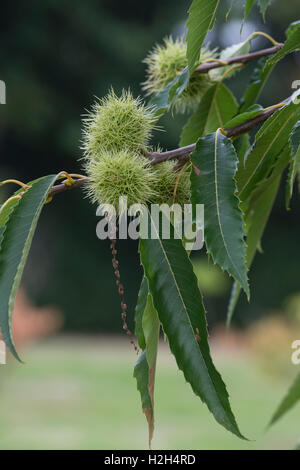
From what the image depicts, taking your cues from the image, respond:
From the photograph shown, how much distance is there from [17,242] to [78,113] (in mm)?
9553

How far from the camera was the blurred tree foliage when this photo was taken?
9.98 meters

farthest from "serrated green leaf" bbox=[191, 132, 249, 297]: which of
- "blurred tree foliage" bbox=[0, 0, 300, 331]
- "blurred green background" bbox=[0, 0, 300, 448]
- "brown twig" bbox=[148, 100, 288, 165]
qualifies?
"blurred tree foliage" bbox=[0, 0, 300, 331]

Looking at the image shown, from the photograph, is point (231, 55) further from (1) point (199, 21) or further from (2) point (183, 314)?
(2) point (183, 314)

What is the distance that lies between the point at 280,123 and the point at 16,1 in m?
10.3

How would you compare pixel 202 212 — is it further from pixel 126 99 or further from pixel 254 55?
pixel 254 55

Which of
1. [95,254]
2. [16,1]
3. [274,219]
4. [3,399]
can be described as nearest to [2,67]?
[16,1]

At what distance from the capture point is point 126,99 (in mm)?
951

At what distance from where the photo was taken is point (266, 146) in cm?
89

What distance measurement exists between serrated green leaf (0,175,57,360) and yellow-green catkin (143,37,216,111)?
0.46 metres

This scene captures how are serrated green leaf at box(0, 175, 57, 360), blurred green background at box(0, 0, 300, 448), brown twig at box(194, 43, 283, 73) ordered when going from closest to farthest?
serrated green leaf at box(0, 175, 57, 360) < brown twig at box(194, 43, 283, 73) < blurred green background at box(0, 0, 300, 448)

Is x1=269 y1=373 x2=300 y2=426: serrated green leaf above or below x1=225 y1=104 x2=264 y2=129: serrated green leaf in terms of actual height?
below

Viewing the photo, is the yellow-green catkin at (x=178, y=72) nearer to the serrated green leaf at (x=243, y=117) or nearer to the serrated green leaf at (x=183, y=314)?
the serrated green leaf at (x=243, y=117)

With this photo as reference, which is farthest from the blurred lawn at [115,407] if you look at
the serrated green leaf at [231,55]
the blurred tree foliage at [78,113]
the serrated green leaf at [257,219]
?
the serrated green leaf at [231,55]

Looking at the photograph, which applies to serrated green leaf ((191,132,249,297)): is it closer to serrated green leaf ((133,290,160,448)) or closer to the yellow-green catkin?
serrated green leaf ((133,290,160,448))
